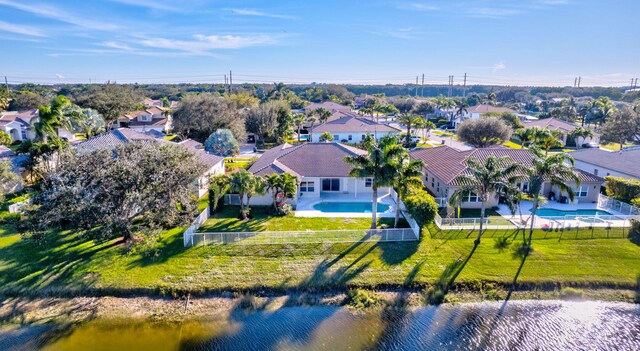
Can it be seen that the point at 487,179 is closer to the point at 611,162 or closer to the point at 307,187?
the point at 307,187

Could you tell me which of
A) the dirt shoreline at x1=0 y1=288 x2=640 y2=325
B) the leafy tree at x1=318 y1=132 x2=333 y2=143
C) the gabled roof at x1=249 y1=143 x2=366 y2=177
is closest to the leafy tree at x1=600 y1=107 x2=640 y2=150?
the leafy tree at x1=318 y1=132 x2=333 y2=143

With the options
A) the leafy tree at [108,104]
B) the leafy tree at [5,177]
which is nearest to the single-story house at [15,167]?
the leafy tree at [5,177]

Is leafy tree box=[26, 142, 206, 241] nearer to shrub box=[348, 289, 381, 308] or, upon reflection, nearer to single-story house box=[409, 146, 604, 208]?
shrub box=[348, 289, 381, 308]

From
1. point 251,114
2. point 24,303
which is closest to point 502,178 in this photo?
point 24,303

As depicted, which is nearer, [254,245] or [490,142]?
[254,245]

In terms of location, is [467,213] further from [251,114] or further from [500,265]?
[251,114]

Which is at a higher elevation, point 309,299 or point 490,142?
point 490,142

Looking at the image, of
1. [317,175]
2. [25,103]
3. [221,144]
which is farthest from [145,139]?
[25,103]
